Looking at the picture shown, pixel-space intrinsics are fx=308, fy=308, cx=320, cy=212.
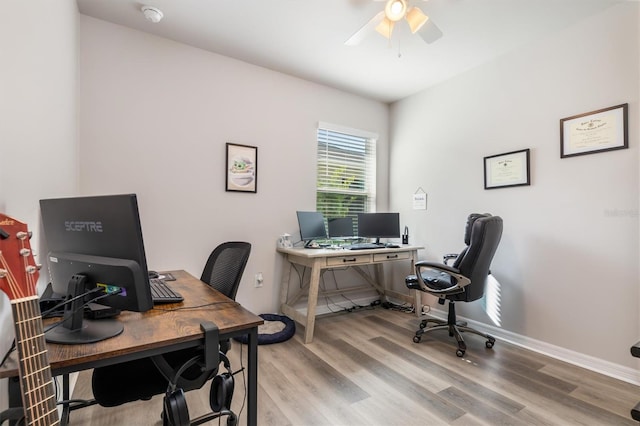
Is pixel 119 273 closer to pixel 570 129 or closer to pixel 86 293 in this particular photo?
pixel 86 293

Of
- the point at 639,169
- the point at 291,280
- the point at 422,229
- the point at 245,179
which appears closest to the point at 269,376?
the point at 291,280

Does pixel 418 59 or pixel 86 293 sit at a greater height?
pixel 418 59

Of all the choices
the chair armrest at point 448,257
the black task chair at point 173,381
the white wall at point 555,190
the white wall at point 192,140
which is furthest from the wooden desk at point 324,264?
the black task chair at point 173,381

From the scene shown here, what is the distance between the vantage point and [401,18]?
6.71ft

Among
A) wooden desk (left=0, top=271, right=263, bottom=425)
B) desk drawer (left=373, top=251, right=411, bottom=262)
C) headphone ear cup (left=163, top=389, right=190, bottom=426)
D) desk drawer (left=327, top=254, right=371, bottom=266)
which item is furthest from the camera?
desk drawer (left=373, top=251, right=411, bottom=262)

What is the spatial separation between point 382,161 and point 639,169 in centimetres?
243

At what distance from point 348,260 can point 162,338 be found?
2.17 metres

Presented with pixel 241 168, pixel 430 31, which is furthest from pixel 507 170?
pixel 241 168

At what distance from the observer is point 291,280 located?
3355 mm

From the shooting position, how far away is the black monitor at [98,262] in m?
0.89

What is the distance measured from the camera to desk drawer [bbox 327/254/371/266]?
2.87 m

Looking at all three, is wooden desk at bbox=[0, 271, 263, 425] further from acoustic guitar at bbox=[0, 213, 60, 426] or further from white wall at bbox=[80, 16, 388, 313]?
white wall at bbox=[80, 16, 388, 313]

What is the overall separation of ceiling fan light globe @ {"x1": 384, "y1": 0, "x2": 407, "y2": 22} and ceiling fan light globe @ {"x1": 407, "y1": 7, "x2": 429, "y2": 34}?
0.19 feet

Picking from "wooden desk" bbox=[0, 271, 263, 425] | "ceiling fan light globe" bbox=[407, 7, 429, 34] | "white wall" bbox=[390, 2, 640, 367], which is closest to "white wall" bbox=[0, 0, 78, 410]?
"wooden desk" bbox=[0, 271, 263, 425]
